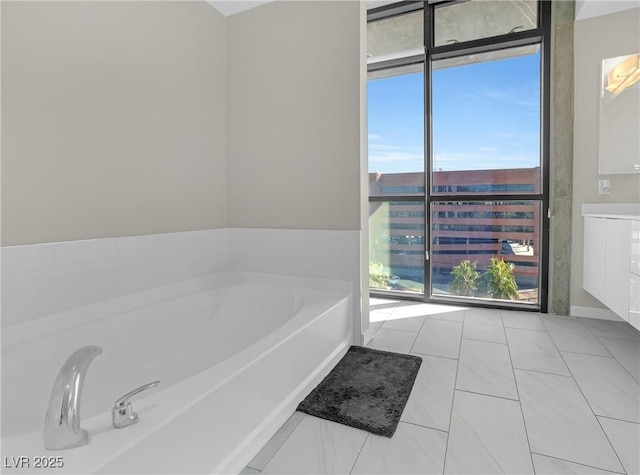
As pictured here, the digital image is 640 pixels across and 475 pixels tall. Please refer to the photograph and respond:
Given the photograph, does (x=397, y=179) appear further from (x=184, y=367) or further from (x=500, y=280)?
(x=184, y=367)

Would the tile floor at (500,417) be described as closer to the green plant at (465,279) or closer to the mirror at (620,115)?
the green plant at (465,279)

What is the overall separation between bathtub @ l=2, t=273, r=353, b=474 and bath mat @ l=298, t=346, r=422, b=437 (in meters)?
0.08

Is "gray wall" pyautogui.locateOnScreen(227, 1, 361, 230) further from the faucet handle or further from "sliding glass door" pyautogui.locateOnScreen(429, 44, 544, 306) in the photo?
the faucet handle

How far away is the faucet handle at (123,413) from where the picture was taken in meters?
0.89

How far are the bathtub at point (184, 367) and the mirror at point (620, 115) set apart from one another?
2.35 m

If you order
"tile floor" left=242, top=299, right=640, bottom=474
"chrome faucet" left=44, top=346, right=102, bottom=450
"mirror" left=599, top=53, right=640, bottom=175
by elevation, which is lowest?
"tile floor" left=242, top=299, right=640, bottom=474

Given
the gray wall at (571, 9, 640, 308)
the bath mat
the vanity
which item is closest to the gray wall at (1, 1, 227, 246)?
the bath mat

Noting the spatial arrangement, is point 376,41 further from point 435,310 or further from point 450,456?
point 450,456

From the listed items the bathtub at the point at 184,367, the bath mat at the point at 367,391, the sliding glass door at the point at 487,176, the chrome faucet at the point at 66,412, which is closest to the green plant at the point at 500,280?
the sliding glass door at the point at 487,176

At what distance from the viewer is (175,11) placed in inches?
88.0

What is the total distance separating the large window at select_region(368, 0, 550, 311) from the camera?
10.1 feet

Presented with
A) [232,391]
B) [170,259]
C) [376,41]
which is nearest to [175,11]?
[170,259]

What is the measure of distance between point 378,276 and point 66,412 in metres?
3.22

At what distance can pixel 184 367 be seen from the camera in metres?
1.83
